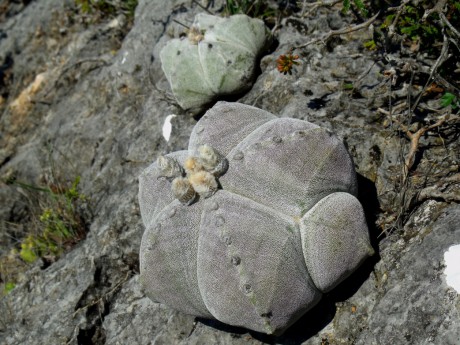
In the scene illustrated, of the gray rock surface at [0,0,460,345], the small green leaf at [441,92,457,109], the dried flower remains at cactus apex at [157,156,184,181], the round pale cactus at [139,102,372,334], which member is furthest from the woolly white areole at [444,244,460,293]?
the dried flower remains at cactus apex at [157,156,184,181]

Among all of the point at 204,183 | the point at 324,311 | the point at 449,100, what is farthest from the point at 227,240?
the point at 449,100

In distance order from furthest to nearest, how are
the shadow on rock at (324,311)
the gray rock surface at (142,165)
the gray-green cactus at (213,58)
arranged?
the gray-green cactus at (213,58) < the shadow on rock at (324,311) < the gray rock surface at (142,165)

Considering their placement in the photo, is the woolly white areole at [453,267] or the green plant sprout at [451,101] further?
the green plant sprout at [451,101]

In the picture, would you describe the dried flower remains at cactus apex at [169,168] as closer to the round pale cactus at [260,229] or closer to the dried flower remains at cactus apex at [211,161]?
the round pale cactus at [260,229]

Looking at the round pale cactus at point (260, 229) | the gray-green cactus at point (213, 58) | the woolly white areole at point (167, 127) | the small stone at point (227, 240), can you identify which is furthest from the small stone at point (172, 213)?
the woolly white areole at point (167, 127)

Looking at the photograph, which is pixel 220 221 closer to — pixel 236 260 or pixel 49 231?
pixel 236 260

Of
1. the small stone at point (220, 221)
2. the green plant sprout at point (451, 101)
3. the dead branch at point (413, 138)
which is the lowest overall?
the dead branch at point (413, 138)

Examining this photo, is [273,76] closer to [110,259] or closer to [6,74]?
[110,259]
